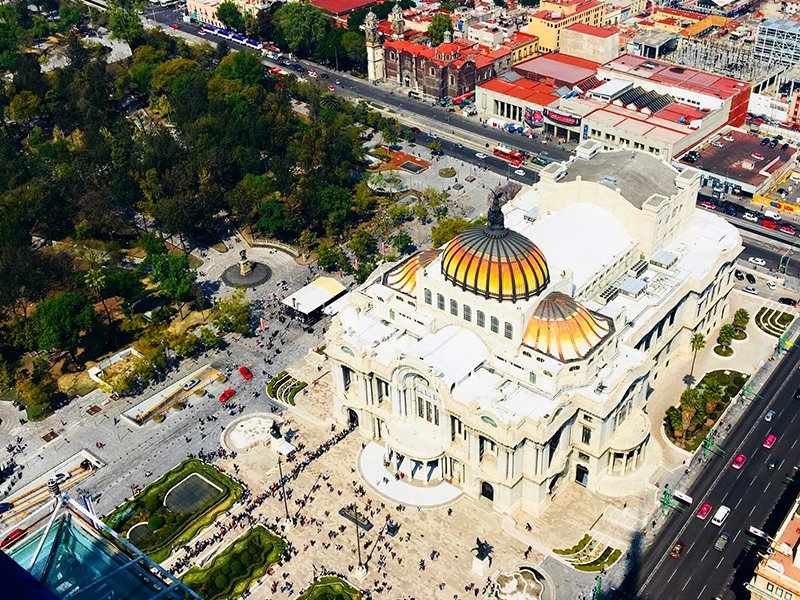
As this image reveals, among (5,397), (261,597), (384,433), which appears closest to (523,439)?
(384,433)

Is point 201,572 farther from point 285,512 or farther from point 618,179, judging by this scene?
point 618,179

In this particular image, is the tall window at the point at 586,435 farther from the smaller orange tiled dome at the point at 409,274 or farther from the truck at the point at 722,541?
the smaller orange tiled dome at the point at 409,274

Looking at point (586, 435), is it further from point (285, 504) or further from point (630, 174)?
point (630, 174)

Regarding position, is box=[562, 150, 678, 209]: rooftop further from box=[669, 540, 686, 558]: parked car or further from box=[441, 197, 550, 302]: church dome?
box=[669, 540, 686, 558]: parked car

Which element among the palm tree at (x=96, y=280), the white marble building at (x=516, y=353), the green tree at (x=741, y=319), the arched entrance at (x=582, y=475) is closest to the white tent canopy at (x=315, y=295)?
the white marble building at (x=516, y=353)

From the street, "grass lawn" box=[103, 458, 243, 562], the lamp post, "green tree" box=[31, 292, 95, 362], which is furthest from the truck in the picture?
"green tree" box=[31, 292, 95, 362]
